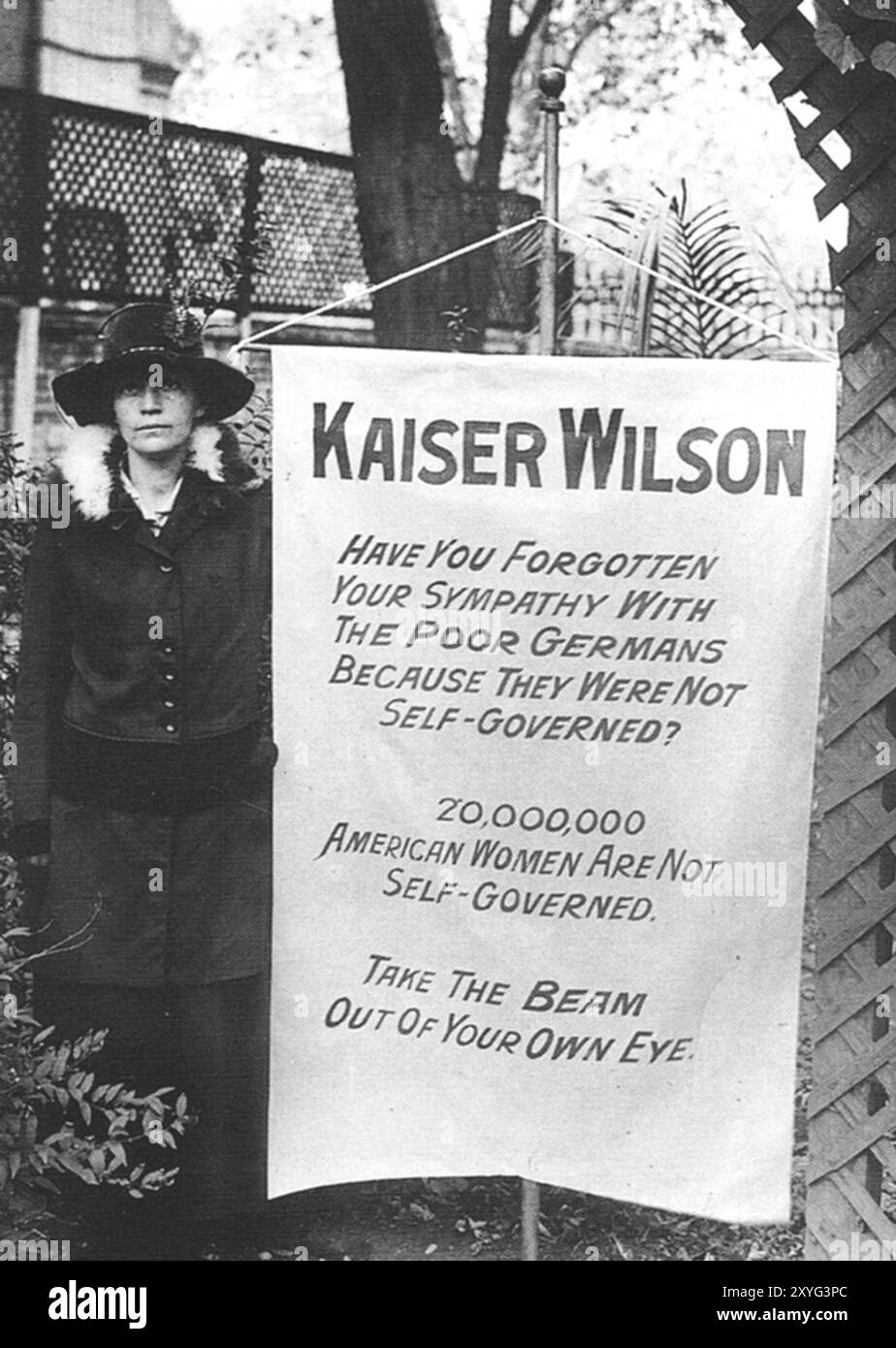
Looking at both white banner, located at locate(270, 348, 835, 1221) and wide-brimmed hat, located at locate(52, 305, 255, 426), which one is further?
wide-brimmed hat, located at locate(52, 305, 255, 426)

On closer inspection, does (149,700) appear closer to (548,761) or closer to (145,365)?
(145,365)

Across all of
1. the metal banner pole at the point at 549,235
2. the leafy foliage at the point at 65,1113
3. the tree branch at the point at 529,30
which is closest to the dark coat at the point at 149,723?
the leafy foliage at the point at 65,1113

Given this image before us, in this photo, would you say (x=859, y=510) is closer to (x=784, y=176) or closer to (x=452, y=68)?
(x=784, y=176)

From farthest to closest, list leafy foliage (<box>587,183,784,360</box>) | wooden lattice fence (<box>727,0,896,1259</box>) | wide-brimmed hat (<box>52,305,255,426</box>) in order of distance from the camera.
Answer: leafy foliage (<box>587,183,784,360</box>)
wide-brimmed hat (<box>52,305,255,426</box>)
wooden lattice fence (<box>727,0,896,1259</box>)

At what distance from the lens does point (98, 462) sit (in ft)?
12.1

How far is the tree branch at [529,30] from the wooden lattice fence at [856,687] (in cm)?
48

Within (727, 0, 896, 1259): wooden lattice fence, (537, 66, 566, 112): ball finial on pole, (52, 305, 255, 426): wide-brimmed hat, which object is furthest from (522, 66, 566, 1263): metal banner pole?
(52, 305, 255, 426): wide-brimmed hat

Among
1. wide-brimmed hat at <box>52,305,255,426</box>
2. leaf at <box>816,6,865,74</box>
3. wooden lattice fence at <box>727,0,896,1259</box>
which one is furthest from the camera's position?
wide-brimmed hat at <box>52,305,255,426</box>

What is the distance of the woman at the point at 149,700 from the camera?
3.67 m

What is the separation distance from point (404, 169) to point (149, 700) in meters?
1.33

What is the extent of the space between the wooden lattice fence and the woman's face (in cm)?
142

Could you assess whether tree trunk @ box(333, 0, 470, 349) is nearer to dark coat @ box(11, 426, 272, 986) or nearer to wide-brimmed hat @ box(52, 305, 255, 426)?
wide-brimmed hat @ box(52, 305, 255, 426)

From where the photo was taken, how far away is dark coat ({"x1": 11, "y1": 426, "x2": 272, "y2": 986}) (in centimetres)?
368

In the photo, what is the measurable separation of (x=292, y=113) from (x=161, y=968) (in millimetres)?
1962
